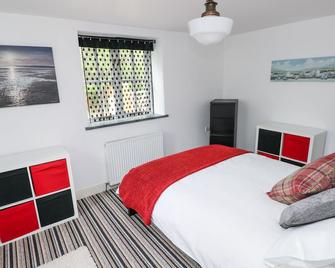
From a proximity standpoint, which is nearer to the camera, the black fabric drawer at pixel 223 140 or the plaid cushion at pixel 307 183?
the plaid cushion at pixel 307 183

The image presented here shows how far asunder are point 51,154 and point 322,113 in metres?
3.50

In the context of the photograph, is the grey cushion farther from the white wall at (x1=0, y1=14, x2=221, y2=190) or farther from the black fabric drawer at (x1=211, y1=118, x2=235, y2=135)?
the black fabric drawer at (x1=211, y1=118, x2=235, y2=135)

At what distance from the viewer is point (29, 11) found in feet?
7.28

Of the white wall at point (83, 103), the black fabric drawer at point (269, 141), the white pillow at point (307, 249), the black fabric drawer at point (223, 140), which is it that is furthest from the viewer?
the black fabric drawer at point (223, 140)

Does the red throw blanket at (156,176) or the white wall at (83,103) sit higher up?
the white wall at (83,103)

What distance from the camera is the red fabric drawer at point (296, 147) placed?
2.95m

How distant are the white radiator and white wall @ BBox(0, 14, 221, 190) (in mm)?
109

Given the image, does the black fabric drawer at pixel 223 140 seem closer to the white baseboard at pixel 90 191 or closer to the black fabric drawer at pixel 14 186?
the white baseboard at pixel 90 191

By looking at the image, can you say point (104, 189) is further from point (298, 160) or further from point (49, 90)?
point (298, 160)

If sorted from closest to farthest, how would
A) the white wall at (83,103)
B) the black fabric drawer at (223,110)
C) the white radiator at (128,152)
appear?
the white wall at (83,103) → the white radiator at (128,152) → the black fabric drawer at (223,110)

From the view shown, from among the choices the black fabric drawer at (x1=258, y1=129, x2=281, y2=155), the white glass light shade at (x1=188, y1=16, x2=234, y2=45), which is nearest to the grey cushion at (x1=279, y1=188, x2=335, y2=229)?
the white glass light shade at (x1=188, y1=16, x2=234, y2=45)

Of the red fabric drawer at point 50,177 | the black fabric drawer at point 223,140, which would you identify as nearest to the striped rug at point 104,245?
the red fabric drawer at point 50,177

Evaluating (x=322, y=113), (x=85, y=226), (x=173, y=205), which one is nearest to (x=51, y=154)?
(x=85, y=226)

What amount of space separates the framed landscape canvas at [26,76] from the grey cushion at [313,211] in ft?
8.45
